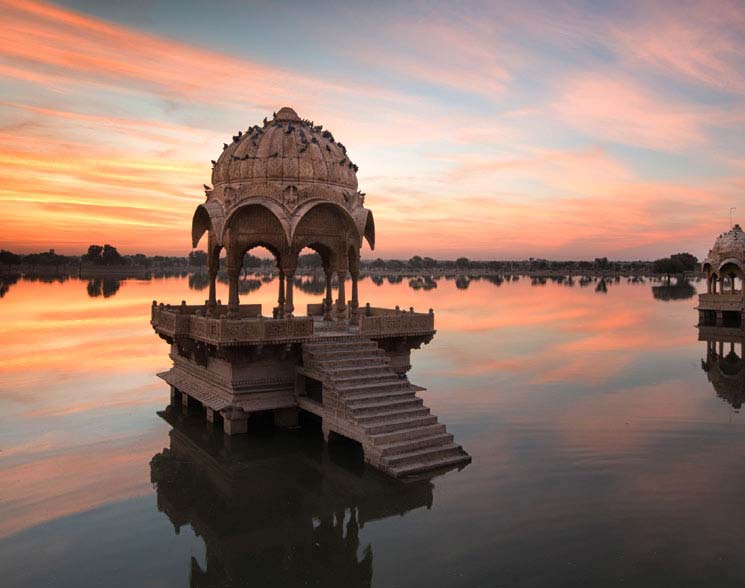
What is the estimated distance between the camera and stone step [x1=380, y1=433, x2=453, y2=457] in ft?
39.7

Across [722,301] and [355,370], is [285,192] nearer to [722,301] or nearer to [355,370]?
[355,370]

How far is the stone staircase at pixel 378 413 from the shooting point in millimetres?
12133

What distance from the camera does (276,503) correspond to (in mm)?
11000

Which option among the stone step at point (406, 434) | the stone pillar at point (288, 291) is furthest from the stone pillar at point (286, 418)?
the stone step at point (406, 434)

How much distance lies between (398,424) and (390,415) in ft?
0.98

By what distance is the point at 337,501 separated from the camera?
36.2 ft

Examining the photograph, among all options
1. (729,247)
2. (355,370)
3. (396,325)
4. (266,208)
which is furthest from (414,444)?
(729,247)

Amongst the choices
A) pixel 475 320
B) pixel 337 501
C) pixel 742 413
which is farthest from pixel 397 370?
pixel 475 320

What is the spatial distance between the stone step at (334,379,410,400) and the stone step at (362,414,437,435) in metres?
0.98

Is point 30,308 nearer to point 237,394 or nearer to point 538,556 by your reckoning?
point 237,394

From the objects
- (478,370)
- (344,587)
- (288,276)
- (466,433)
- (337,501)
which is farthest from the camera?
(478,370)

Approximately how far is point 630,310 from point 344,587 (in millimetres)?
46458

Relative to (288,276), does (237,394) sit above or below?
below

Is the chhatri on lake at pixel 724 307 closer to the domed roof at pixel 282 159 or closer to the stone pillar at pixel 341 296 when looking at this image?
the stone pillar at pixel 341 296
